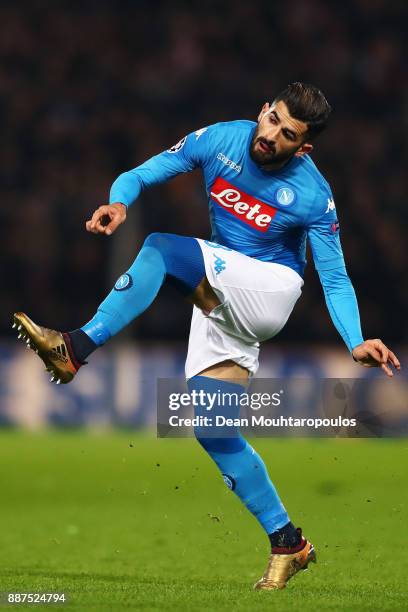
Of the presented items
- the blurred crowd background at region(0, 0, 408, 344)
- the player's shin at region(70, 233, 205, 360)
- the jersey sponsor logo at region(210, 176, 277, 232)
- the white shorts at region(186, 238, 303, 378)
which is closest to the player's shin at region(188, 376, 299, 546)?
the white shorts at region(186, 238, 303, 378)

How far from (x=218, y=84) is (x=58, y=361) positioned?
12.1 m

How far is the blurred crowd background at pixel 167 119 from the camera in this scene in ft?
48.7

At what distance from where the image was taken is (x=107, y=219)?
4.48 metres

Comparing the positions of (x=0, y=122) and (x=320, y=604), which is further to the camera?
(x=0, y=122)

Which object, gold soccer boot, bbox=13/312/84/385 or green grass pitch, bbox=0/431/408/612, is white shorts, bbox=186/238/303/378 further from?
gold soccer boot, bbox=13/312/84/385

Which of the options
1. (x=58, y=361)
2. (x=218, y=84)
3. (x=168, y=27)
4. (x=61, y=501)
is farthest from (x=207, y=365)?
(x=168, y=27)

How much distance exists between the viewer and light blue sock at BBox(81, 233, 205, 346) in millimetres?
4586

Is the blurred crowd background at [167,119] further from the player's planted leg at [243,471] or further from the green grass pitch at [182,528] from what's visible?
the player's planted leg at [243,471]

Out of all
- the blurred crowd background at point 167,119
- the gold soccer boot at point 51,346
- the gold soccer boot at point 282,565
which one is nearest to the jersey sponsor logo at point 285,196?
the gold soccer boot at point 51,346

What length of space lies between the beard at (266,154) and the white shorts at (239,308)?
381 mm

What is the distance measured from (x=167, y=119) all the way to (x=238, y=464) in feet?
36.8

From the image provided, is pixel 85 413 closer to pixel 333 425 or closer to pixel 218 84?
pixel 218 84

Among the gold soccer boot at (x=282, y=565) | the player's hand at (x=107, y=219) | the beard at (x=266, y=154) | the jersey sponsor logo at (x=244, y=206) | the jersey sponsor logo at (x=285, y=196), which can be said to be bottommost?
the gold soccer boot at (x=282, y=565)

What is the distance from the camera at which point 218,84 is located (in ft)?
53.0
